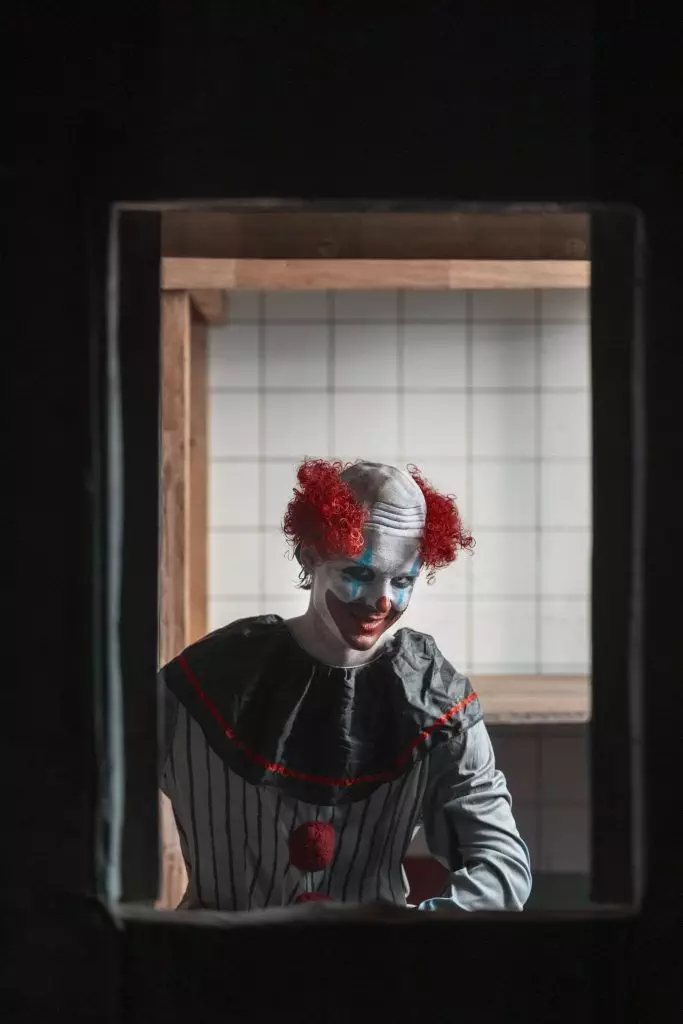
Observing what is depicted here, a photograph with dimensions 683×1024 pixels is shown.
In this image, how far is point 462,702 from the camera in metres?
0.87

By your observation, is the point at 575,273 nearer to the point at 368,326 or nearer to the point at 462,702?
the point at 368,326

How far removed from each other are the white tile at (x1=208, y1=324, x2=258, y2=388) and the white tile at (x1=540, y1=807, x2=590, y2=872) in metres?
0.67

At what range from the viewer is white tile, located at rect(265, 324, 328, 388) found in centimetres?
108

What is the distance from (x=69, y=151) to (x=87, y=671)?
→ 326mm

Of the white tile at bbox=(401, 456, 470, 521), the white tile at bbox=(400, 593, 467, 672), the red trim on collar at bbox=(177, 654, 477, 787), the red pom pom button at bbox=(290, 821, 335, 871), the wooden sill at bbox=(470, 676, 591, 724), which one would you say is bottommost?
the red pom pom button at bbox=(290, 821, 335, 871)

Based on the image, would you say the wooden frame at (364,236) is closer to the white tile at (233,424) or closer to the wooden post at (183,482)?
the wooden post at (183,482)

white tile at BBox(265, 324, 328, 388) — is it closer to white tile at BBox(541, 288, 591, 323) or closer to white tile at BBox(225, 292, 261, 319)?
white tile at BBox(225, 292, 261, 319)

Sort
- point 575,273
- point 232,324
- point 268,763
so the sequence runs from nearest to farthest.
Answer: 1. point 268,763
2. point 575,273
3. point 232,324

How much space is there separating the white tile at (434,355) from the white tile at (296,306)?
0.39ft

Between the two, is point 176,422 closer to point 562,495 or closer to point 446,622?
point 446,622

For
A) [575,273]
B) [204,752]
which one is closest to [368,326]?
[575,273]

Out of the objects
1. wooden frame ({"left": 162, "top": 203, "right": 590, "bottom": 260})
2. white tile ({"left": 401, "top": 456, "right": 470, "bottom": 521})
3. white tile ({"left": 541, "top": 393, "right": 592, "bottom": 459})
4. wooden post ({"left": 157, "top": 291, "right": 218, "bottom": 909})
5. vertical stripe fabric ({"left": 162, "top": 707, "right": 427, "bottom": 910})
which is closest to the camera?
wooden frame ({"left": 162, "top": 203, "right": 590, "bottom": 260})

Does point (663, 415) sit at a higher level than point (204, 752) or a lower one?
higher

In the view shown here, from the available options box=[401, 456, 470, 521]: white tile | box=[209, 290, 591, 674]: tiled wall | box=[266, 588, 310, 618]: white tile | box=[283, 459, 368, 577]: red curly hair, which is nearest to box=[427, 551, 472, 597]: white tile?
box=[209, 290, 591, 674]: tiled wall
